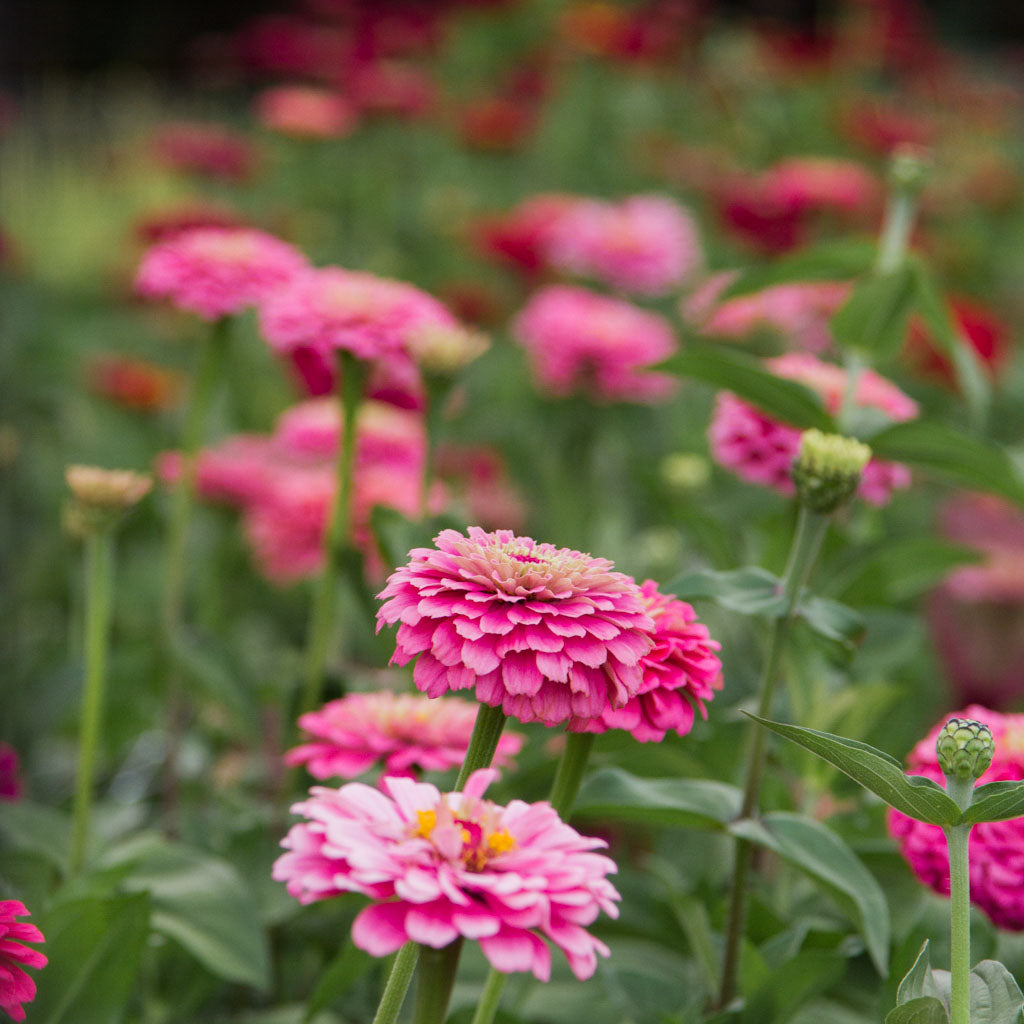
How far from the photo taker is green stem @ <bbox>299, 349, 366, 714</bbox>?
0.75 metres

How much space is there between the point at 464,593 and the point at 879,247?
504 millimetres

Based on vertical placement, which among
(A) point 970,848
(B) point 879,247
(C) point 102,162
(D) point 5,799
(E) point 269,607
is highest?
(B) point 879,247

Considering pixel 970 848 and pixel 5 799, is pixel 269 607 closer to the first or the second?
pixel 5 799

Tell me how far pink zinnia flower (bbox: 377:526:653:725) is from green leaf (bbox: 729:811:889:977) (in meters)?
0.15

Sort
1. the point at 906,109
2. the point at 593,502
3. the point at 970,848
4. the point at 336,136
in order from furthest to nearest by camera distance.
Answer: the point at 906,109 → the point at 336,136 → the point at 593,502 → the point at 970,848

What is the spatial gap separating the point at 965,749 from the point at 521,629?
15 cm

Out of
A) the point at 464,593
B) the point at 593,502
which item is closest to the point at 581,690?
the point at 464,593

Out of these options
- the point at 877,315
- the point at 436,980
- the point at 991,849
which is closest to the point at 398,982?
the point at 436,980

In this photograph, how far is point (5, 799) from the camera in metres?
0.67

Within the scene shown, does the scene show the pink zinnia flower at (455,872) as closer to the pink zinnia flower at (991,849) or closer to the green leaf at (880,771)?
the green leaf at (880,771)

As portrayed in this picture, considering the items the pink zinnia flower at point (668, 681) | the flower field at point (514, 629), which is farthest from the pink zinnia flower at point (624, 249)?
the pink zinnia flower at point (668, 681)

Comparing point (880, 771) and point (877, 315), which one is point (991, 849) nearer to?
point (880, 771)

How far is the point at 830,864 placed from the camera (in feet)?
1.71

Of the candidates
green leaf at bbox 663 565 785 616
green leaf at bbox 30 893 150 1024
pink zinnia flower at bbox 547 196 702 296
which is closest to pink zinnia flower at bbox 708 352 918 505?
green leaf at bbox 663 565 785 616
